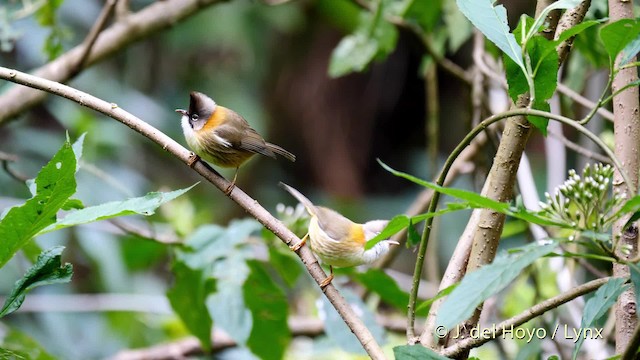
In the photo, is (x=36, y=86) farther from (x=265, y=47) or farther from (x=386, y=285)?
(x=265, y=47)

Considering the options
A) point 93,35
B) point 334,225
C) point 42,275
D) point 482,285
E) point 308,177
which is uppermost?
point 308,177

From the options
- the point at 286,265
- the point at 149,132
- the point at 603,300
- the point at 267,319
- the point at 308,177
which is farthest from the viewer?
the point at 308,177

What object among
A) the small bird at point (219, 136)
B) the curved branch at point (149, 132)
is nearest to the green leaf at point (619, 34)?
the curved branch at point (149, 132)

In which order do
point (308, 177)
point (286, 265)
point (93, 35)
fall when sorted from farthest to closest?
point (308, 177)
point (93, 35)
point (286, 265)

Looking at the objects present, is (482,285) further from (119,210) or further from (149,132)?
(149,132)

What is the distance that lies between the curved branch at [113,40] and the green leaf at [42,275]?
1.34 meters

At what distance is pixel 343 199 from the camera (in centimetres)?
632

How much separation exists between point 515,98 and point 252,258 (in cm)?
113

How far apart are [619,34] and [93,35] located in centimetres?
170

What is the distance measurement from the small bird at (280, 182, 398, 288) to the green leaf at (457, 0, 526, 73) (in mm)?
742

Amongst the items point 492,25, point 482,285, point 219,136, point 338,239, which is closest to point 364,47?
point 219,136

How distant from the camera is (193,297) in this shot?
208cm

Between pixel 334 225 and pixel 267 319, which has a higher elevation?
pixel 334 225

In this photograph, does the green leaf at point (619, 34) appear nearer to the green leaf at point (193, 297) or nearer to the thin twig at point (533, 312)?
the thin twig at point (533, 312)
